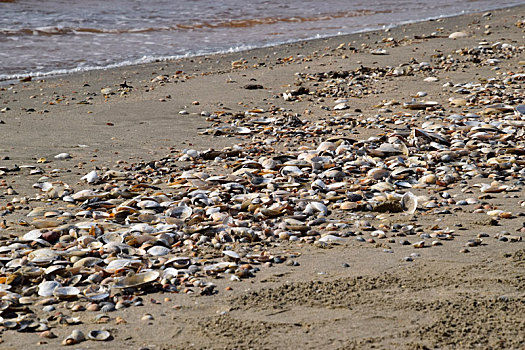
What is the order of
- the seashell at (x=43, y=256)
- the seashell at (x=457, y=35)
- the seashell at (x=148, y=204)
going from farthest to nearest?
the seashell at (x=457, y=35)
the seashell at (x=148, y=204)
the seashell at (x=43, y=256)

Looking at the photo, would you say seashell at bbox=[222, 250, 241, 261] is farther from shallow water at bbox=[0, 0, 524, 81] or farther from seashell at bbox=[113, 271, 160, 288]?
shallow water at bbox=[0, 0, 524, 81]

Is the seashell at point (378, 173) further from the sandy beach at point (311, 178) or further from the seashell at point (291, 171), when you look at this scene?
the seashell at point (291, 171)

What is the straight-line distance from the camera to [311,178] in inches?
169

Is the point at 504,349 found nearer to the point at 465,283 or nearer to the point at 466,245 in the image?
the point at 465,283

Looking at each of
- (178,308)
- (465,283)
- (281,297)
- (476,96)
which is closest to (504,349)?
(465,283)

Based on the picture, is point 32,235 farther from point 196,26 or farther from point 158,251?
point 196,26

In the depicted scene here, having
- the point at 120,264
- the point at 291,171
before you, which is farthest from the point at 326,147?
the point at 120,264

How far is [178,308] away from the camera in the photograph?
256 cm

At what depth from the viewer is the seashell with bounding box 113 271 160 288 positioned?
2737 millimetres

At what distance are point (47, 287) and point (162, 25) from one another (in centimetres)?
1211

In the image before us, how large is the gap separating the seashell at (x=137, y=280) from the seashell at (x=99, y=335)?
38cm

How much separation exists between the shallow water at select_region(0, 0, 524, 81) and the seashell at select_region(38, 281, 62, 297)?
21.8 feet

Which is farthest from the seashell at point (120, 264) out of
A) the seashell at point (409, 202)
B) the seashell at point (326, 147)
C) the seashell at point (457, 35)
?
the seashell at point (457, 35)

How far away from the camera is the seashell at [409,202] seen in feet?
11.9
